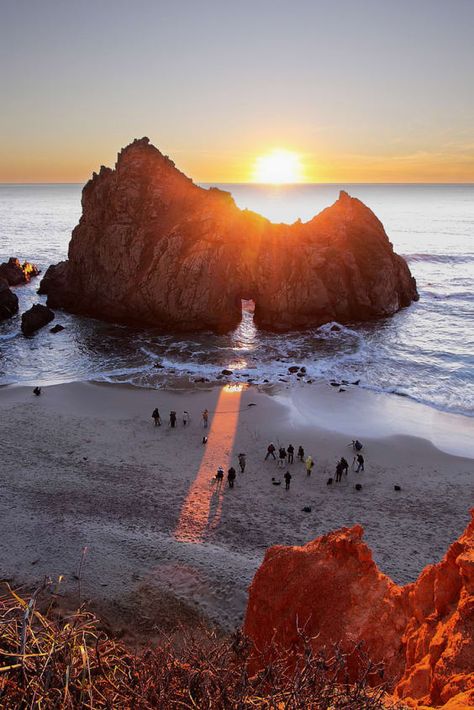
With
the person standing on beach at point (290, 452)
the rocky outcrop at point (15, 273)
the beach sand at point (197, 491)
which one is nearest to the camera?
the beach sand at point (197, 491)

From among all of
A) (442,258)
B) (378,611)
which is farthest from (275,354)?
(442,258)

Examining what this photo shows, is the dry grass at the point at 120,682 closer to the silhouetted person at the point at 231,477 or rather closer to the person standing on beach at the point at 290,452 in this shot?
the silhouetted person at the point at 231,477

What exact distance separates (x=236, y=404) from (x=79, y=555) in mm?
15297

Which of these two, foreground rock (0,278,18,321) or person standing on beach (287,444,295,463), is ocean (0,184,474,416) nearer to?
foreground rock (0,278,18,321)

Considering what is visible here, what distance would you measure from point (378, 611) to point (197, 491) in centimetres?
1214

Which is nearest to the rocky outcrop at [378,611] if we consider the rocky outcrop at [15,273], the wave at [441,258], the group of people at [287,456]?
the group of people at [287,456]

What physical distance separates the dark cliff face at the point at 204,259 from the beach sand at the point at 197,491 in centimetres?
1645

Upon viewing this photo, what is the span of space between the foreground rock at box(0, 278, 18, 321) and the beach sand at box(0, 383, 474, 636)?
64.3 ft

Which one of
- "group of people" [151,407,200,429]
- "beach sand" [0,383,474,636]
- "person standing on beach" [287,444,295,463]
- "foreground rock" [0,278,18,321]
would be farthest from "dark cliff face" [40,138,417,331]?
"person standing on beach" [287,444,295,463]

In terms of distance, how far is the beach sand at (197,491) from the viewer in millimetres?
14547

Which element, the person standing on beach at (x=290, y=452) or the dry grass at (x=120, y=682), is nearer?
the dry grass at (x=120, y=682)

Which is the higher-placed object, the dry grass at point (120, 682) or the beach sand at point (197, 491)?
the dry grass at point (120, 682)

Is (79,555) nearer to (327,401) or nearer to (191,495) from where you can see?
(191,495)

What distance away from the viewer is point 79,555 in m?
15.3
